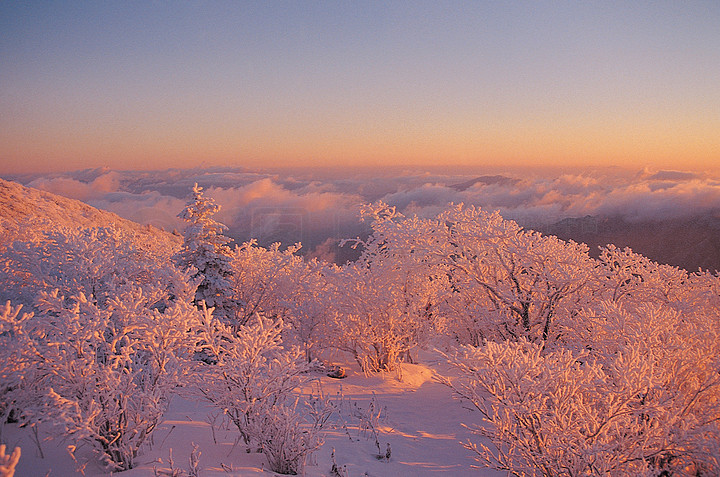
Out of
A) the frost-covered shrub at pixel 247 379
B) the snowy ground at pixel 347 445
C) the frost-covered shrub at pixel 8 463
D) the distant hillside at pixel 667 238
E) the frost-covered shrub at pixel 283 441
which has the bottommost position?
the distant hillside at pixel 667 238

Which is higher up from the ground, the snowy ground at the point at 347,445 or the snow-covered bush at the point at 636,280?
the snow-covered bush at the point at 636,280

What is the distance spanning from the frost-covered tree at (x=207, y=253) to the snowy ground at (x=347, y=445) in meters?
4.96

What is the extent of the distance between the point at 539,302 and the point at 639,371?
6608mm

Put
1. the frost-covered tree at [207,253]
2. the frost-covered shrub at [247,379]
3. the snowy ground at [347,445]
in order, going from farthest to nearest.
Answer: the frost-covered tree at [207,253] → the frost-covered shrub at [247,379] → the snowy ground at [347,445]

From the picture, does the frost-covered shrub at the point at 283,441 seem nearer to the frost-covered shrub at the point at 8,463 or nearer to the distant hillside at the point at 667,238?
the frost-covered shrub at the point at 8,463

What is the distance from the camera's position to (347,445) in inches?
280

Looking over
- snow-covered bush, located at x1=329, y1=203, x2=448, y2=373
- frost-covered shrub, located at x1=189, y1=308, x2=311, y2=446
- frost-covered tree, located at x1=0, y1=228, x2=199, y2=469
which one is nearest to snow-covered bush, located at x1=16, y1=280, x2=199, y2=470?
frost-covered tree, located at x1=0, y1=228, x2=199, y2=469

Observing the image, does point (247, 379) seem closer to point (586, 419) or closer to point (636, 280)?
point (586, 419)

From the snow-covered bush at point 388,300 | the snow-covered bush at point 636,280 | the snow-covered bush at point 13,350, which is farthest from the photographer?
the snow-covered bush at point 388,300

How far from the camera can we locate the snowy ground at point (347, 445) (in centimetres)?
505

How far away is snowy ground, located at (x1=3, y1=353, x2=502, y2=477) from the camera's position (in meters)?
5.05

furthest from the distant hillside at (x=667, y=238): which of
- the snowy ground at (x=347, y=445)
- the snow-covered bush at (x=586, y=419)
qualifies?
the snow-covered bush at (x=586, y=419)

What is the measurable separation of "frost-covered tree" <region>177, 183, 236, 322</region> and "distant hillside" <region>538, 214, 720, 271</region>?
57543 mm

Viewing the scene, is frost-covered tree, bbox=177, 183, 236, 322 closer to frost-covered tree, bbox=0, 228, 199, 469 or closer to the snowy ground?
the snowy ground
